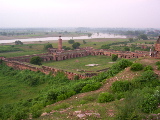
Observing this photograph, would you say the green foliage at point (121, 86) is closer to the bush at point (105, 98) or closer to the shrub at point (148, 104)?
the bush at point (105, 98)

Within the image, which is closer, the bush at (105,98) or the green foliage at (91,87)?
the bush at (105,98)

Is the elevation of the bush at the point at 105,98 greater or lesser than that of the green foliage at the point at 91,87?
greater

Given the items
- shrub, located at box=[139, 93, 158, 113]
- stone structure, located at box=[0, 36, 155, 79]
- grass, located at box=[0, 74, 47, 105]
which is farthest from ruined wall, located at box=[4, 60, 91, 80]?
shrub, located at box=[139, 93, 158, 113]

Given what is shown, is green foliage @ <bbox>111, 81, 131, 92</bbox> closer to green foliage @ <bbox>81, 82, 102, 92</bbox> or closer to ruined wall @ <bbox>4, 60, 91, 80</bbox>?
green foliage @ <bbox>81, 82, 102, 92</bbox>

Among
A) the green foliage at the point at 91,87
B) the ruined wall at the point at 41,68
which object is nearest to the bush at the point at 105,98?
the green foliage at the point at 91,87

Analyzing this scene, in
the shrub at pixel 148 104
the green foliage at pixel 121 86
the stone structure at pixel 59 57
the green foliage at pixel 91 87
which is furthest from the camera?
the stone structure at pixel 59 57

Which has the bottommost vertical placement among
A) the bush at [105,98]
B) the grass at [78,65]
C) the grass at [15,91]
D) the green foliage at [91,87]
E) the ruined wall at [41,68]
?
the grass at [15,91]

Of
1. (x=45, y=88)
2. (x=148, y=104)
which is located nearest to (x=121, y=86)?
(x=148, y=104)

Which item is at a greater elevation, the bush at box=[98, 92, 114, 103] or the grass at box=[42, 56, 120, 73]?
the bush at box=[98, 92, 114, 103]

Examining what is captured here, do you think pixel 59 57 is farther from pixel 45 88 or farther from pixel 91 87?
pixel 91 87

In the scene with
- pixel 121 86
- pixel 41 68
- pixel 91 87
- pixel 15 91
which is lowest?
pixel 15 91

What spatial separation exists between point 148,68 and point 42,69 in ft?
45.1

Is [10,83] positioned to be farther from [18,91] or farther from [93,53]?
[93,53]

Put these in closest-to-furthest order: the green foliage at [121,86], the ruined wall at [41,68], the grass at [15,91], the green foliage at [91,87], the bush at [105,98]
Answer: the bush at [105,98] → the green foliage at [121,86] → the green foliage at [91,87] → the grass at [15,91] → the ruined wall at [41,68]
